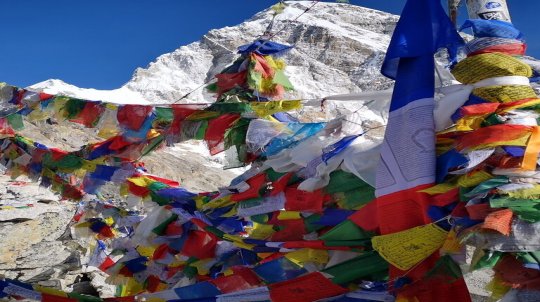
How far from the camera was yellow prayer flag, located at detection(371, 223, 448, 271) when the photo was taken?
2.22m

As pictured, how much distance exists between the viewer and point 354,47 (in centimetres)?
8044

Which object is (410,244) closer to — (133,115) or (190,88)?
(133,115)

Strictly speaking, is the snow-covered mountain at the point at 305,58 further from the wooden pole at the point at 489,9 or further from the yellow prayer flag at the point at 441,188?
the yellow prayer flag at the point at 441,188

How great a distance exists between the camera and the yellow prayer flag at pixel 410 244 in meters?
2.22

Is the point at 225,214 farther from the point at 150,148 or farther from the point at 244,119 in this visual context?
the point at 150,148

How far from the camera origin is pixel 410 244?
2.26 metres

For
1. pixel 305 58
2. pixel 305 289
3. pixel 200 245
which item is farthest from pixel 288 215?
pixel 305 58

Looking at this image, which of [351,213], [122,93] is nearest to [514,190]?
[351,213]

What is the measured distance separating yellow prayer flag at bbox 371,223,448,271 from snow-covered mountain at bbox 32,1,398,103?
61.8m

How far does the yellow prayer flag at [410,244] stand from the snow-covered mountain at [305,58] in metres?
61.8

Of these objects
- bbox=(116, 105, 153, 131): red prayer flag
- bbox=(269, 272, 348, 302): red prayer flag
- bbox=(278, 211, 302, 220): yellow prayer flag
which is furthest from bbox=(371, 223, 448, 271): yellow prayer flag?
bbox=(116, 105, 153, 131): red prayer flag

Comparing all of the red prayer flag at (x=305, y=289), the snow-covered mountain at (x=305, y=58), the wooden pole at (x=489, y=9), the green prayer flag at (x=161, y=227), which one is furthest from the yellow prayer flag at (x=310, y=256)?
the snow-covered mountain at (x=305, y=58)

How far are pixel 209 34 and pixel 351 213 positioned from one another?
84.5 m

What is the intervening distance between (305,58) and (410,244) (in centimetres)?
7663
